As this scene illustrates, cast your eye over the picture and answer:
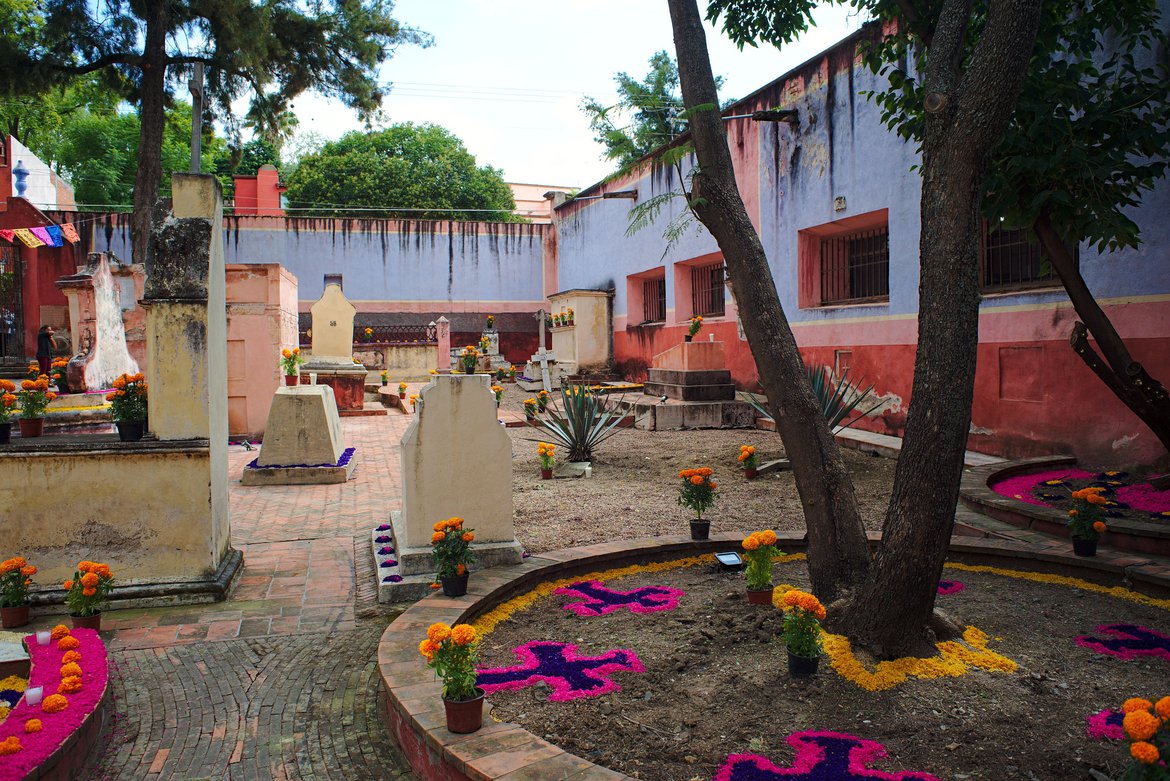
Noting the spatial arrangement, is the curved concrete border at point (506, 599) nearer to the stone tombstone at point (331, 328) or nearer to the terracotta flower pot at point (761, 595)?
the terracotta flower pot at point (761, 595)

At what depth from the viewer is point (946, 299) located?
313 centimetres

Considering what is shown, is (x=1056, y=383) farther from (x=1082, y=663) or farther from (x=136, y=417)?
(x=136, y=417)

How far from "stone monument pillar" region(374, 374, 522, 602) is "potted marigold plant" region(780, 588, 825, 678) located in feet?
6.82

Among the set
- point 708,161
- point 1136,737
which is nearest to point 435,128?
point 708,161

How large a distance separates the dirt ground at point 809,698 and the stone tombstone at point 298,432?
546 centimetres

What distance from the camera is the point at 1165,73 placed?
22.4 feet

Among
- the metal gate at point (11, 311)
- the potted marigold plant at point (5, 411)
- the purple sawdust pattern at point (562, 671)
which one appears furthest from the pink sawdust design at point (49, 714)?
the metal gate at point (11, 311)

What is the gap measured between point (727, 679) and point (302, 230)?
24885 millimetres

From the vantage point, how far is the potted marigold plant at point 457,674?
8.99 feet

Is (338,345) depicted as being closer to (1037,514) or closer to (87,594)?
(87,594)

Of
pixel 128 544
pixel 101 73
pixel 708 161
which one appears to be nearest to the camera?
pixel 708 161

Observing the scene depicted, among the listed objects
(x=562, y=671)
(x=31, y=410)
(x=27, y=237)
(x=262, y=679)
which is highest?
(x=27, y=237)

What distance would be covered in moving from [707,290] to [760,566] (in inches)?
506

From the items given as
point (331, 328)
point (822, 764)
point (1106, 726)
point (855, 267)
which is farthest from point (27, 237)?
point (1106, 726)
